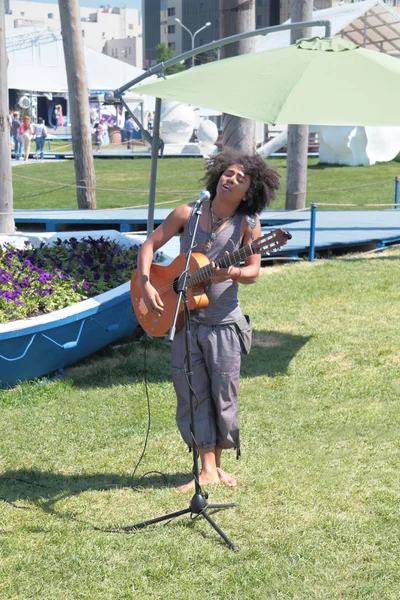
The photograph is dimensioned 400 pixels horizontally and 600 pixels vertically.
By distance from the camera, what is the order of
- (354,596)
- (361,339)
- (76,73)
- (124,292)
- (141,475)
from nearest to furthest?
1. (354,596)
2. (141,475)
3. (124,292)
4. (361,339)
5. (76,73)

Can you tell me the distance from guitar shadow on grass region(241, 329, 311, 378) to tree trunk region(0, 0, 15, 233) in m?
3.50

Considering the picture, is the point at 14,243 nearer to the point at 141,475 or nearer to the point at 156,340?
the point at 156,340

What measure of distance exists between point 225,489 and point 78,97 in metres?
10.3

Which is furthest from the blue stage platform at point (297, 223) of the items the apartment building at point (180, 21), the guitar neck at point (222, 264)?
the apartment building at point (180, 21)

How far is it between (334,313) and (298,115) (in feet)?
12.5

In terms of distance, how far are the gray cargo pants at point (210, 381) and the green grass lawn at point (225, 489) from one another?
349mm

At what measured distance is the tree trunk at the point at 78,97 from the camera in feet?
43.6

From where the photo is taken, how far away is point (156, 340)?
766 centimetres

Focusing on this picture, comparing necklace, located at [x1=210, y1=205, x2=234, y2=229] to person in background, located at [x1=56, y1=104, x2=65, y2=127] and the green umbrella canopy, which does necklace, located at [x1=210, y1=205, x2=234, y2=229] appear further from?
person in background, located at [x1=56, y1=104, x2=65, y2=127]

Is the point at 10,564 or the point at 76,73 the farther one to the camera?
the point at 76,73

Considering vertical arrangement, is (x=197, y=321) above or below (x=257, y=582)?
above

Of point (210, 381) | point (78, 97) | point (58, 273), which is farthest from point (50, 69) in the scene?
point (210, 381)

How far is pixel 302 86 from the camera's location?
207 inches

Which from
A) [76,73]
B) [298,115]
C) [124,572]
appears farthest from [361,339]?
[76,73]
